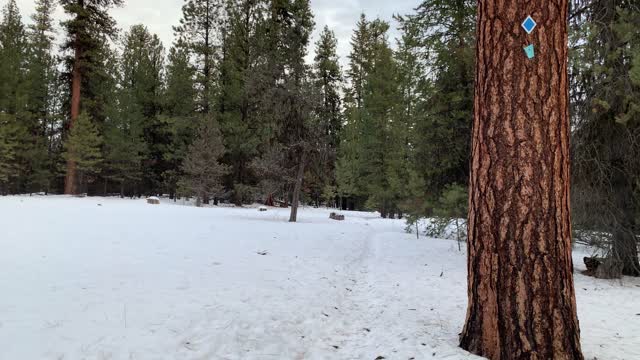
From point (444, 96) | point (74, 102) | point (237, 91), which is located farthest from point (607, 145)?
point (74, 102)

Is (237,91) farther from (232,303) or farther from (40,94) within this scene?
(232,303)

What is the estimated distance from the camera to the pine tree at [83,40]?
80.4 feet

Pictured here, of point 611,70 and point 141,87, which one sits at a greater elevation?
point 141,87

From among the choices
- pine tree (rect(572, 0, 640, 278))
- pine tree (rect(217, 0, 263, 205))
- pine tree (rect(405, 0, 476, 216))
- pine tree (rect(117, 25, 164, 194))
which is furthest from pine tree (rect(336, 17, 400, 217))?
pine tree (rect(572, 0, 640, 278))

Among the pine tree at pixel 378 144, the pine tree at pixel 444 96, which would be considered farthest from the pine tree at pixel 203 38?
the pine tree at pixel 444 96

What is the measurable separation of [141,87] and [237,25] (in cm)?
1042

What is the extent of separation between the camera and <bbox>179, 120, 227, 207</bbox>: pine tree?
24.3 m

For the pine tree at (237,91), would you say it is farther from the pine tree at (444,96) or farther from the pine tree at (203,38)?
the pine tree at (444,96)

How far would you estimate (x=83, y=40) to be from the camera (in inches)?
977

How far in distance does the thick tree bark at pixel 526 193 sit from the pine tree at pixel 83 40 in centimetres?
2795

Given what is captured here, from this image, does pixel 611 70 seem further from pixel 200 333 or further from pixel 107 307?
pixel 107 307

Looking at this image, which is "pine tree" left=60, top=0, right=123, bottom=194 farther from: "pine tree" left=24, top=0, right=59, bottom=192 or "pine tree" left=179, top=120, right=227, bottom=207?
"pine tree" left=179, top=120, right=227, bottom=207

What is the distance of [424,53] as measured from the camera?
35.4ft

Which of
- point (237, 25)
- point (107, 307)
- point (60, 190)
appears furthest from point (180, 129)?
point (107, 307)
